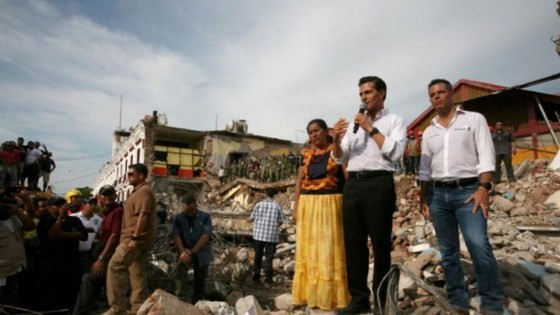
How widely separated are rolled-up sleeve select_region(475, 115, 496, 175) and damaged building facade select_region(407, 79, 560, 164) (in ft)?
38.3

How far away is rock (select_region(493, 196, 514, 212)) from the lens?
838 centimetres

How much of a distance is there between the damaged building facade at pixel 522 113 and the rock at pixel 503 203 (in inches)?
208

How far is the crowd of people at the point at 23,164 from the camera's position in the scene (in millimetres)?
9039

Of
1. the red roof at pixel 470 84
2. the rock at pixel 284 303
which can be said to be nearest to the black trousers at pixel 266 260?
the rock at pixel 284 303

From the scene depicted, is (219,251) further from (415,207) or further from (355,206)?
(415,207)

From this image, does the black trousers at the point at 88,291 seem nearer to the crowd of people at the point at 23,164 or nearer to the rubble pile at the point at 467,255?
the rubble pile at the point at 467,255

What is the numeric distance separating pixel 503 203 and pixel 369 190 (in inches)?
306

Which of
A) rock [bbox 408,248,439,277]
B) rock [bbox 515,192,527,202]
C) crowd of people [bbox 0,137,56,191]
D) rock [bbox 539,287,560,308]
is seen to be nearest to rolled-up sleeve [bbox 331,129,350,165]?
rock [bbox 408,248,439,277]

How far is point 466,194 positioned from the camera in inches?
99.3

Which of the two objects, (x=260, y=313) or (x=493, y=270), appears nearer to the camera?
(x=493, y=270)

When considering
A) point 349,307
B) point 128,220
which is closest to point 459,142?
point 349,307

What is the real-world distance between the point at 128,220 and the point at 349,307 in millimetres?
2590

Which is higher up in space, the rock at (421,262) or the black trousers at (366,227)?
the black trousers at (366,227)

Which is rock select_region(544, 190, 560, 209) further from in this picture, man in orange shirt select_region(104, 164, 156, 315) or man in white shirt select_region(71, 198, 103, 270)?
man in white shirt select_region(71, 198, 103, 270)
